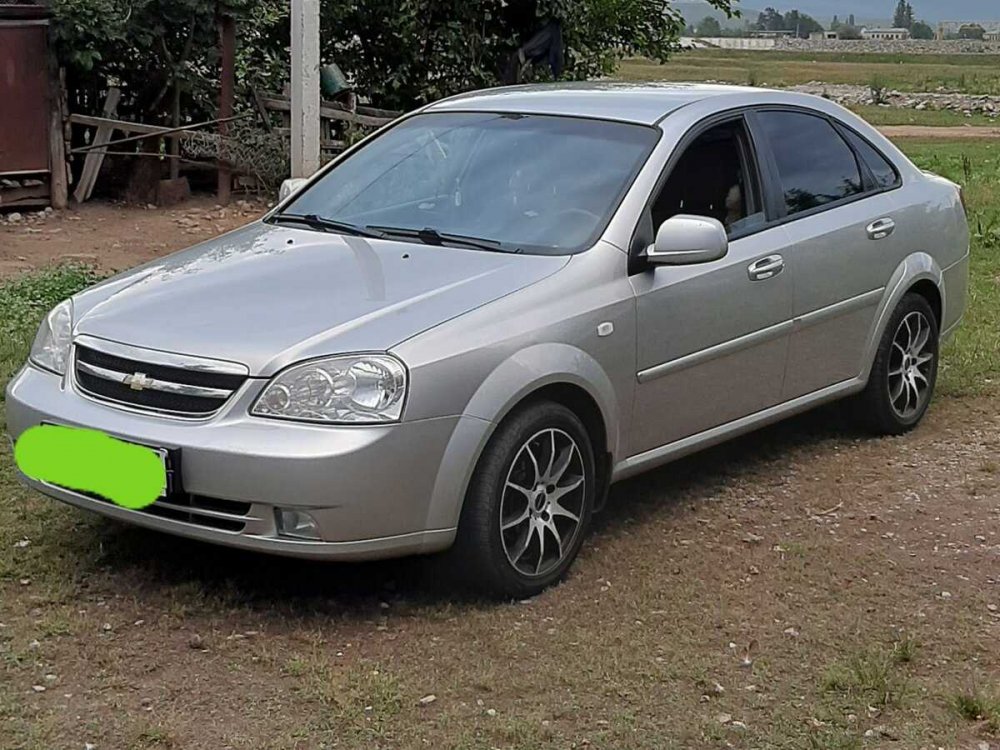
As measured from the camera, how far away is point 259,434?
4.33 meters

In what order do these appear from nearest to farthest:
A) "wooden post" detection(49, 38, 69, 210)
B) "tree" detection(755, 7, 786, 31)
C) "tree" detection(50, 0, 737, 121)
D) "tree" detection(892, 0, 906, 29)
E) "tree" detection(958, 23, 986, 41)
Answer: "wooden post" detection(49, 38, 69, 210) → "tree" detection(50, 0, 737, 121) → "tree" detection(958, 23, 986, 41) → "tree" detection(892, 0, 906, 29) → "tree" detection(755, 7, 786, 31)

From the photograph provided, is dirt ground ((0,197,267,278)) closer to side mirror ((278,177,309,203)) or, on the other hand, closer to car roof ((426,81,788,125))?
side mirror ((278,177,309,203))

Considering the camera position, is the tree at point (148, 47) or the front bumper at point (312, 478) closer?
the front bumper at point (312, 478)

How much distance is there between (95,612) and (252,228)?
69.8 inches

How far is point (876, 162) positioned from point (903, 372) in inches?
36.9

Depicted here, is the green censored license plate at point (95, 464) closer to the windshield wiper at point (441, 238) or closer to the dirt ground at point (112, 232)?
the windshield wiper at point (441, 238)

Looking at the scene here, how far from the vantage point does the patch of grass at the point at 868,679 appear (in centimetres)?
420

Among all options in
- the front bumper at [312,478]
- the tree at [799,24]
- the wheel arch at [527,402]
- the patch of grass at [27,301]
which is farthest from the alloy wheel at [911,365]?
the tree at [799,24]

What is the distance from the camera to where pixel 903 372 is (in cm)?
683

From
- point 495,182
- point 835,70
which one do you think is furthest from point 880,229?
point 835,70

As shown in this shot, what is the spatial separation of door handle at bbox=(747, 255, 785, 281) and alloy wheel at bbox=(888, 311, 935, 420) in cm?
107

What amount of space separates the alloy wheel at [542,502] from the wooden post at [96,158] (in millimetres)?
9219

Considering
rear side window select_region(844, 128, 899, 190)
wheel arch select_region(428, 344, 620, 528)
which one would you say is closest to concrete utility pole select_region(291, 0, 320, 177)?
rear side window select_region(844, 128, 899, 190)

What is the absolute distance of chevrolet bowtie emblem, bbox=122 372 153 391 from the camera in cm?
452
